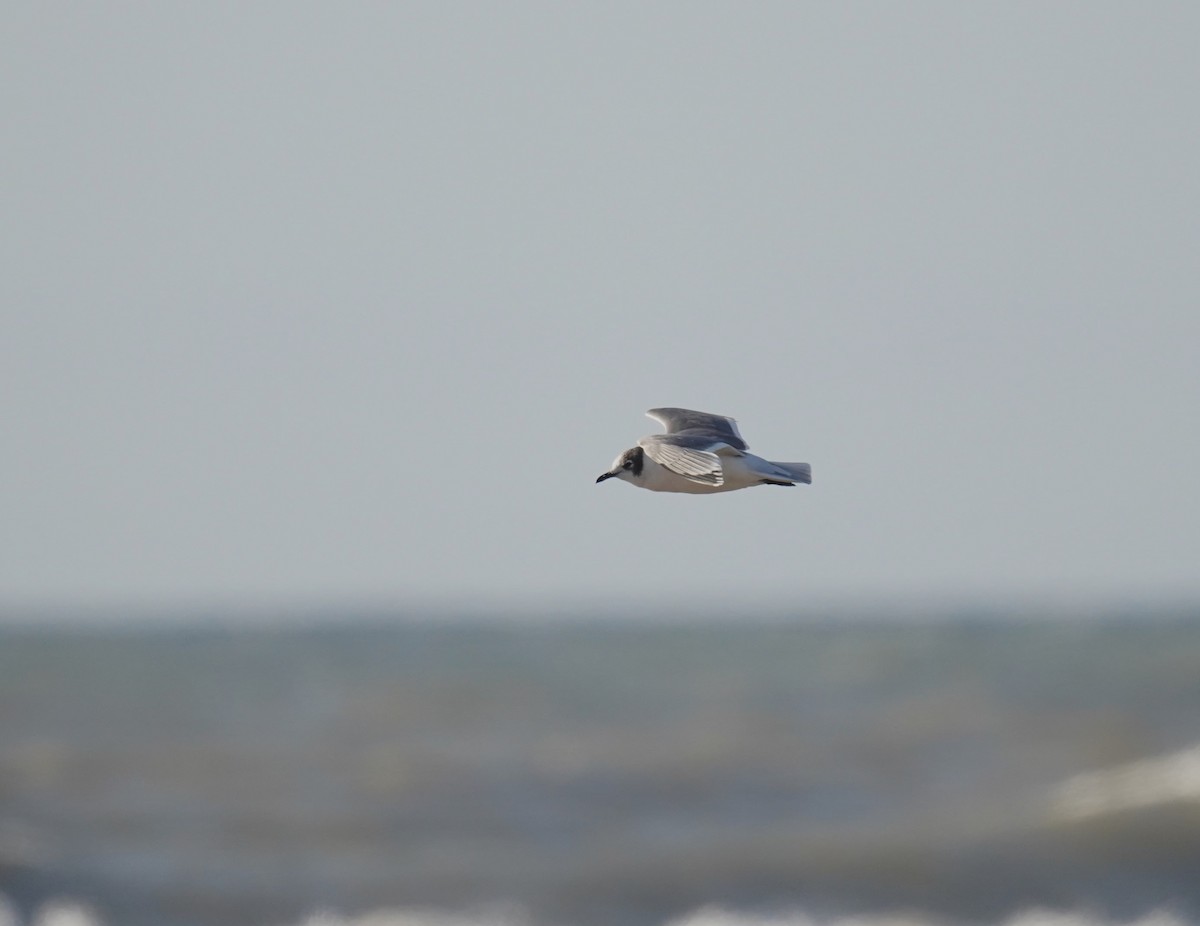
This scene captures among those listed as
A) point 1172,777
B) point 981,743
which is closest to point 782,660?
point 981,743

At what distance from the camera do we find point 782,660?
3391 centimetres

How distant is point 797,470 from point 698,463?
1184 millimetres


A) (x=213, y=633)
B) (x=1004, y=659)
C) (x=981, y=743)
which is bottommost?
(x=981, y=743)

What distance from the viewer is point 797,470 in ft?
29.7

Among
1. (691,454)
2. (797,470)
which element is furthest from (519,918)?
(691,454)

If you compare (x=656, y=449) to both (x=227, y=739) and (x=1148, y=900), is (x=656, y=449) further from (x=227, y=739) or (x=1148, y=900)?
(x=227, y=739)

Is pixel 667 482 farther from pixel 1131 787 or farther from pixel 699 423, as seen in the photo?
pixel 1131 787

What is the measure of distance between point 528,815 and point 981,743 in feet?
21.1

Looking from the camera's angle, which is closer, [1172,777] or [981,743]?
[1172,777]

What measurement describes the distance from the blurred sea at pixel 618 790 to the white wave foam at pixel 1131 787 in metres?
0.05

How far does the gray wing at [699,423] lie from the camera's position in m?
9.33

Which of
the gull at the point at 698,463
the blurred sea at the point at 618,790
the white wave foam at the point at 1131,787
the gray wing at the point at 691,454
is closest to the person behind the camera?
the gray wing at the point at 691,454

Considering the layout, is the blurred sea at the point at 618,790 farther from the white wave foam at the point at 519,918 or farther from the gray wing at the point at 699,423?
the gray wing at the point at 699,423

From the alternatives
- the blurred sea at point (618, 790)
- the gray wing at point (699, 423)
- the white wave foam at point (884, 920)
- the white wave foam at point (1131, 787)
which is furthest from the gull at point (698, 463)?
the white wave foam at point (1131, 787)
